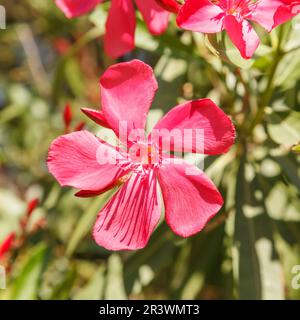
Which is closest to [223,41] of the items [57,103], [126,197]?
[126,197]

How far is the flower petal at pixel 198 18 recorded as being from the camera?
853 mm

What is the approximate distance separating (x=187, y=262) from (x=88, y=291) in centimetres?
31

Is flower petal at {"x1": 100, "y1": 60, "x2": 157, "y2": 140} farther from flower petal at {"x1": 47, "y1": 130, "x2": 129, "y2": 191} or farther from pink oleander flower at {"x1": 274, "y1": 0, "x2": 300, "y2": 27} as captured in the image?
pink oleander flower at {"x1": 274, "y1": 0, "x2": 300, "y2": 27}

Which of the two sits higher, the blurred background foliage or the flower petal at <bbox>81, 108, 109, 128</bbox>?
the flower petal at <bbox>81, 108, 109, 128</bbox>

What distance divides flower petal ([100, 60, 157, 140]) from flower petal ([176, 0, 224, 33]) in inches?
3.6

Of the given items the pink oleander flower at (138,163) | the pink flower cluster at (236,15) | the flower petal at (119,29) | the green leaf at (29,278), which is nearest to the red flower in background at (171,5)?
the pink flower cluster at (236,15)

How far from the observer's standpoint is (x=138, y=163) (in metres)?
1.00

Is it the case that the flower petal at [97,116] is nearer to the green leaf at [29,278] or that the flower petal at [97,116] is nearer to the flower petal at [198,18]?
the flower petal at [198,18]

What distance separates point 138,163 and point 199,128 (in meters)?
0.14

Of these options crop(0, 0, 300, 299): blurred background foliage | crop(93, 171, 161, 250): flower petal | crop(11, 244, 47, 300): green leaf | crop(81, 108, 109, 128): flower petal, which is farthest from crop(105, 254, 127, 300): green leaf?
crop(81, 108, 109, 128): flower petal

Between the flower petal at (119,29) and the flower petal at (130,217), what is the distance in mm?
281

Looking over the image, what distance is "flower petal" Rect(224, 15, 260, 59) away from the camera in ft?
2.85

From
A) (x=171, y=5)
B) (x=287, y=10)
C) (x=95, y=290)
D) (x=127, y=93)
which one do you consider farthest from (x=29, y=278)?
(x=287, y=10)
